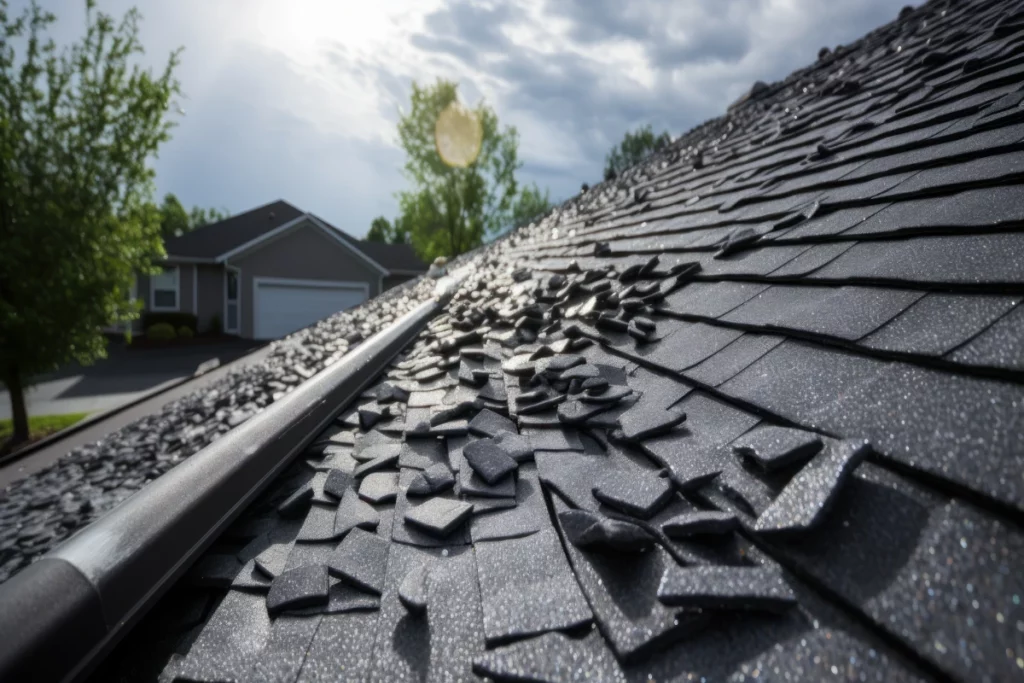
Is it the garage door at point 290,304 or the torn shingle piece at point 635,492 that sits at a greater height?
the torn shingle piece at point 635,492

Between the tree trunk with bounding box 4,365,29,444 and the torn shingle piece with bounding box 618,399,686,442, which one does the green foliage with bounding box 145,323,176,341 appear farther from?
the torn shingle piece with bounding box 618,399,686,442

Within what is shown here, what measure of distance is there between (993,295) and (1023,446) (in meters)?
0.62

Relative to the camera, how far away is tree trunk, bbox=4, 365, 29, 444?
1261cm

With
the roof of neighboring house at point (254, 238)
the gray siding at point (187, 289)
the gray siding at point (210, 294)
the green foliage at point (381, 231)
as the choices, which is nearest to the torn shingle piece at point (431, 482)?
the roof of neighboring house at point (254, 238)

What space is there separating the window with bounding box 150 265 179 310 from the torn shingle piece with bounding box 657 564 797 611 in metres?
33.6

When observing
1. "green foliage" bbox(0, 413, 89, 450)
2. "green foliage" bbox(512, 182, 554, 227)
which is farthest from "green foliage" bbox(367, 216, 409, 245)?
"green foliage" bbox(0, 413, 89, 450)

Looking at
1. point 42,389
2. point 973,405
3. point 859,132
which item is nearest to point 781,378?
point 973,405

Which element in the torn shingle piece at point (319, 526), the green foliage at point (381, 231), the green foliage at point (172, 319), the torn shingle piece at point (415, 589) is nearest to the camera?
the torn shingle piece at point (415, 589)

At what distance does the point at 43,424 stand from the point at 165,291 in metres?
16.3

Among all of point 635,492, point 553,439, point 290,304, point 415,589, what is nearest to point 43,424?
point 290,304

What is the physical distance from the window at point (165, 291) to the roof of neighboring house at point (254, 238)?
1.47m

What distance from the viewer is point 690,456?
5.04 ft

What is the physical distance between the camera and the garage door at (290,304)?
27016 mm

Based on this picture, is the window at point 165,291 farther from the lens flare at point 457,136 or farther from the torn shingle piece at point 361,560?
the torn shingle piece at point 361,560
